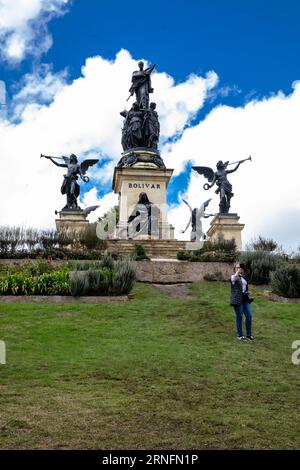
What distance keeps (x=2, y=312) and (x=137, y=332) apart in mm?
3747

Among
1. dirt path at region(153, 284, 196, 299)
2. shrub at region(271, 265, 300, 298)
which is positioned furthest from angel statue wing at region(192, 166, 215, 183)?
shrub at region(271, 265, 300, 298)

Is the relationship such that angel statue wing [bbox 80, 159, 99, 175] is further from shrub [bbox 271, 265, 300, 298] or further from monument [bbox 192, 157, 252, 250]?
shrub [bbox 271, 265, 300, 298]

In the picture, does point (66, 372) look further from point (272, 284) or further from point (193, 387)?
point (272, 284)

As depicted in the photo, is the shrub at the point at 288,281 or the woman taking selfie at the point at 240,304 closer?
the woman taking selfie at the point at 240,304

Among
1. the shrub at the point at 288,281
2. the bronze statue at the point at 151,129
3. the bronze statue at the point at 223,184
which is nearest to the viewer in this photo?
the shrub at the point at 288,281

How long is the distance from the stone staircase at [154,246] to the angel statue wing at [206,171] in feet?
31.1

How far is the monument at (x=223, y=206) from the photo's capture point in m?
37.0

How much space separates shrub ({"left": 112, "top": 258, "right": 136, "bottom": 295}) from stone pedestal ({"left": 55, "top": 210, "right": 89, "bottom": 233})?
57.3 feet

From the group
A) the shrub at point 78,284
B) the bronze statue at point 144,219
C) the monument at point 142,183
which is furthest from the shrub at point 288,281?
the bronze statue at point 144,219

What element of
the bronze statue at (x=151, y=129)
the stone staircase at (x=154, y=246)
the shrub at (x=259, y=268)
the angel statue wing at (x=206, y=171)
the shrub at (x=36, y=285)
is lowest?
the shrub at (x=36, y=285)

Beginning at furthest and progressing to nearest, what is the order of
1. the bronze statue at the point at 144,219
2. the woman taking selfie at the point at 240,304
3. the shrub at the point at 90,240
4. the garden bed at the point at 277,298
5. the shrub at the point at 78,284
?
1. the bronze statue at the point at 144,219
2. the shrub at the point at 90,240
3. the garden bed at the point at 277,298
4. the shrub at the point at 78,284
5. the woman taking selfie at the point at 240,304

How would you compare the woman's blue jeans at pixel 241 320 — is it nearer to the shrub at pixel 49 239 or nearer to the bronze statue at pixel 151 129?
the shrub at pixel 49 239

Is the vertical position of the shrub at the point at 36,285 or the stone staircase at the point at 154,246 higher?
the stone staircase at the point at 154,246
